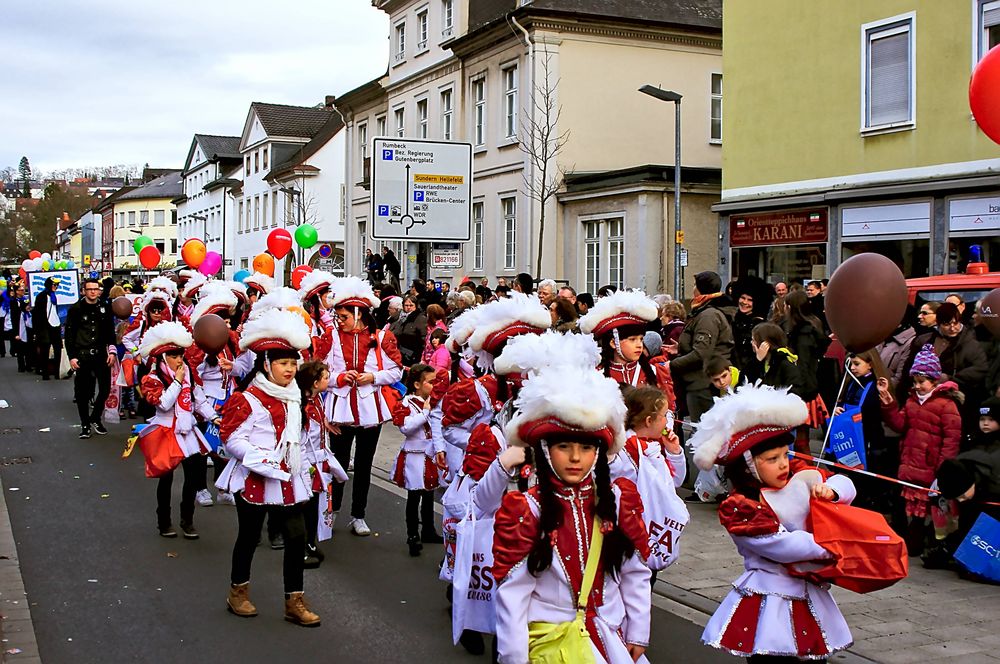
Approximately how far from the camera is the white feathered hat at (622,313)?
22.0 ft

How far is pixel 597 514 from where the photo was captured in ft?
13.8

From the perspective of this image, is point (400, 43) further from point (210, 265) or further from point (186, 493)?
point (186, 493)

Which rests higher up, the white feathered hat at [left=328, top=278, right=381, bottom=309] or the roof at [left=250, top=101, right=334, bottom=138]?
the roof at [left=250, top=101, right=334, bottom=138]

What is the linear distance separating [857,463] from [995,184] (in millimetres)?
8943

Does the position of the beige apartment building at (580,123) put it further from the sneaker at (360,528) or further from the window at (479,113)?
the sneaker at (360,528)

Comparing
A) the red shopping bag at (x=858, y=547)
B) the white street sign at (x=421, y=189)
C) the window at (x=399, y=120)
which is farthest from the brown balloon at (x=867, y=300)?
the window at (x=399, y=120)

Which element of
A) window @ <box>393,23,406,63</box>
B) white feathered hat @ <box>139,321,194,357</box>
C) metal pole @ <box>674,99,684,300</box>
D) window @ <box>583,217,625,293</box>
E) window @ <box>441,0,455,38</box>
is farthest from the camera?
window @ <box>393,23,406,63</box>

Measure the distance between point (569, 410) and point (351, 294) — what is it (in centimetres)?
574

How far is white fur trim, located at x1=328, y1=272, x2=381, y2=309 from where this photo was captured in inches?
377

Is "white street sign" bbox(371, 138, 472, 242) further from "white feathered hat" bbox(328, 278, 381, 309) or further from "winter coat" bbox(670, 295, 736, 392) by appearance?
"white feathered hat" bbox(328, 278, 381, 309)

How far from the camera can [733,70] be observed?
2108 centimetres

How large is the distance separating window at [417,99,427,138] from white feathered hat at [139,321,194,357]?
2744 centimetres

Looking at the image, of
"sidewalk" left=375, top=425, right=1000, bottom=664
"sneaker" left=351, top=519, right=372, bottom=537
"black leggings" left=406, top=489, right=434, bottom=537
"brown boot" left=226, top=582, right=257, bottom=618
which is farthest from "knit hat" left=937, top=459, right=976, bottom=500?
"brown boot" left=226, top=582, right=257, bottom=618

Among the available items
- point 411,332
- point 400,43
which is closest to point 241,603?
point 411,332
